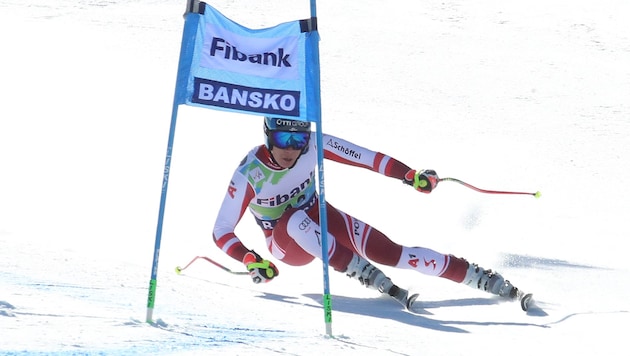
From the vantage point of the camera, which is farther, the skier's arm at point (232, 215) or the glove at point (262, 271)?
the skier's arm at point (232, 215)

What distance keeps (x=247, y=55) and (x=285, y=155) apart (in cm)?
136

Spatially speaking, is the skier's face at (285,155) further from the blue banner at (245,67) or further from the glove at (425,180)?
the blue banner at (245,67)

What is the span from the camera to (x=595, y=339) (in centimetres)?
457

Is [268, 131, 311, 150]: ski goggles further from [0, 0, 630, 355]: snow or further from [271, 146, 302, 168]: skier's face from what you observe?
[0, 0, 630, 355]: snow

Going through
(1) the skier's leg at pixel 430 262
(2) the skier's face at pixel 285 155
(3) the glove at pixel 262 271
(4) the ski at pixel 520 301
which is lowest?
(4) the ski at pixel 520 301

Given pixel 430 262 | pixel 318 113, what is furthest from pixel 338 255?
pixel 318 113

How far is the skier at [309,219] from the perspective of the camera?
5629 mm

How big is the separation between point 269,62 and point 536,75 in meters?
7.38

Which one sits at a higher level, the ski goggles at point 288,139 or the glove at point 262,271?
the ski goggles at point 288,139

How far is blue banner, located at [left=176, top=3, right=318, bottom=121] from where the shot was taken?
14.7 feet

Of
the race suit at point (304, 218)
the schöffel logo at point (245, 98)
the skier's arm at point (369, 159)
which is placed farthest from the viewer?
the skier's arm at point (369, 159)

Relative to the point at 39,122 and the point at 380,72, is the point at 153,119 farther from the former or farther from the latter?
the point at 380,72

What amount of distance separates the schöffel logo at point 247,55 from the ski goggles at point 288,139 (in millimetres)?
1185

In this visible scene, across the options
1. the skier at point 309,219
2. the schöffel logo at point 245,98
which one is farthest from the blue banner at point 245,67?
the skier at point 309,219
